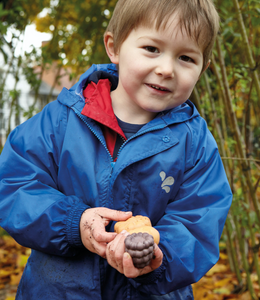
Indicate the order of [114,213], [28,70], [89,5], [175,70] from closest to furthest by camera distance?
[114,213] → [175,70] → [28,70] → [89,5]

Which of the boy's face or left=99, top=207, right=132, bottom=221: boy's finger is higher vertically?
the boy's face

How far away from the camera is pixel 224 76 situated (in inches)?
77.4

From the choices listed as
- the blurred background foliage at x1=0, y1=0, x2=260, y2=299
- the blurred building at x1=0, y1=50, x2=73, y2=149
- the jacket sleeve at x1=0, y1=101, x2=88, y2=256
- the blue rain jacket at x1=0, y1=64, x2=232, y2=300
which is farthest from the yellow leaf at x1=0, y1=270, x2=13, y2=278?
the jacket sleeve at x1=0, y1=101, x2=88, y2=256

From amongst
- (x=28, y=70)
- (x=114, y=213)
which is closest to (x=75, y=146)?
(x=114, y=213)

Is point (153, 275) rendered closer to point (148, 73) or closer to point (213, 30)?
point (148, 73)

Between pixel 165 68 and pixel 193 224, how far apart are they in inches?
23.8

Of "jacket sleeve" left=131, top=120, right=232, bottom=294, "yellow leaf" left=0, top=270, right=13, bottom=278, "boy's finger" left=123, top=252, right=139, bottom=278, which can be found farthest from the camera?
"yellow leaf" left=0, top=270, right=13, bottom=278

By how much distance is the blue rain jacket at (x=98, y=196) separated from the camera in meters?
1.15

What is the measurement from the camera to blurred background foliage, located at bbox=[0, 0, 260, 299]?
6.72 ft

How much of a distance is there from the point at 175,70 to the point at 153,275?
0.77 meters

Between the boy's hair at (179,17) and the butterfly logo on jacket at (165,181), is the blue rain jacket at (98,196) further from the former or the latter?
the boy's hair at (179,17)

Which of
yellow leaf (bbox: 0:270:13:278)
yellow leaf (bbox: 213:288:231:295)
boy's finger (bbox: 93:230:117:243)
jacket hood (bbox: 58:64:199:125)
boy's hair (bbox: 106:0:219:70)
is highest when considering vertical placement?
boy's hair (bbox: 106:0:219:70)

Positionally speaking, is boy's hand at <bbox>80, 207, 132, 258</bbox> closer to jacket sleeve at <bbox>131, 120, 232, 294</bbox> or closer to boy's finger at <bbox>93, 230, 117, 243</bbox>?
boy's finger at <bbox>93, 230, 117, 243</bbox>

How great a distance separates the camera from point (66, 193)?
4.19ft
